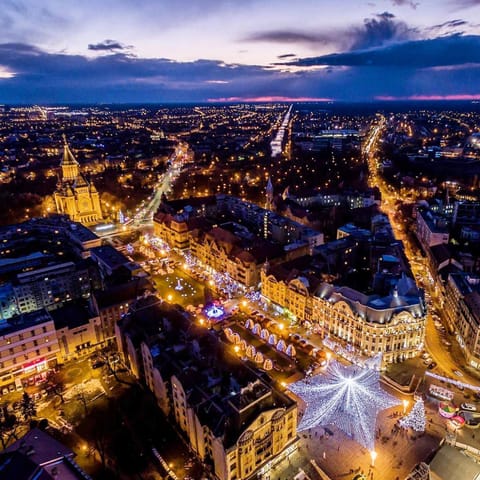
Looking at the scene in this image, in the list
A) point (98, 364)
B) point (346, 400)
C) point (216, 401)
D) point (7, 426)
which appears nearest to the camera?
point (216, 401)

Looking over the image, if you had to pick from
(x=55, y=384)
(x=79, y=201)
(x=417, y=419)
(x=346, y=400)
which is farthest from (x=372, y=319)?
(x=79, y=201)

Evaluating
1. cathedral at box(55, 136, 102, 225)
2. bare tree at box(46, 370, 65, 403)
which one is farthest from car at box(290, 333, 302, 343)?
cathedral at box(55, 136, 102, 225)

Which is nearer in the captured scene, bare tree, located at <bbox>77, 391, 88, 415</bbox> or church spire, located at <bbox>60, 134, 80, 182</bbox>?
bare tree, located at <bbox>77, 391, 88, 415</bbox>

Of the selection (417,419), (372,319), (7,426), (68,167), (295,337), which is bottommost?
(295,337)

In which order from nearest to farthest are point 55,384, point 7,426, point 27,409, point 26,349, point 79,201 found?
1. point 7,426
2. point 27,409
3. point 55,384
4. point 26,349
5. point 79,201

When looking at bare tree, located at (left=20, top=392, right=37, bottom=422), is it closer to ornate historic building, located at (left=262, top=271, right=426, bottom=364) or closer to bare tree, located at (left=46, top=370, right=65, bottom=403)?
bare tree, located at (left=46, top=370, right=65, bottom=403)

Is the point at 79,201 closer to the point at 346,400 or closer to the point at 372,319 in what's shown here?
the point at 372,319

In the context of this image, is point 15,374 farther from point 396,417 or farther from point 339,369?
point 396,417
